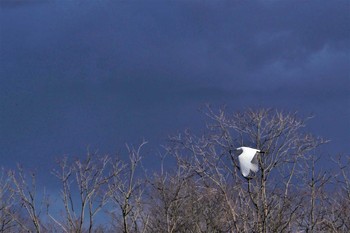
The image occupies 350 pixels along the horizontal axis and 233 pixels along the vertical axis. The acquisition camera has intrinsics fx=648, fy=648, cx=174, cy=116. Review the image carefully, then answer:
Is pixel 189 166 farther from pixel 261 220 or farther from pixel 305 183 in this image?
pixel 305 183

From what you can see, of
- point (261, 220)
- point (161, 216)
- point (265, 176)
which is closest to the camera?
point (261, 220)

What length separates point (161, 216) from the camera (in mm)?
24188

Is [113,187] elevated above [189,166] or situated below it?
above

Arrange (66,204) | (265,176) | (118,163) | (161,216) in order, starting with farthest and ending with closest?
(161,216) < (118,163) < (66,204) < (265,176)

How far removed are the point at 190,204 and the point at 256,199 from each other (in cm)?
856

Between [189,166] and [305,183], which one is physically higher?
[305,183]

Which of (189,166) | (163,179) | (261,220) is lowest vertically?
(261,220)

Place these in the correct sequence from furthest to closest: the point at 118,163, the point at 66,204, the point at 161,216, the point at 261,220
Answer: the point at 161,216, the point at 118,163, the point at 66,204, the point at 261,220

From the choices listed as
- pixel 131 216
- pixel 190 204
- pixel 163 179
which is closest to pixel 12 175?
pixel 131 216

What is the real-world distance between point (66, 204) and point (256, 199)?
5719mm

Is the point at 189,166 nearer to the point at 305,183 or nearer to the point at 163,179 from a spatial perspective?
the point at 305,183

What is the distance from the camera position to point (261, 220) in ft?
43.4

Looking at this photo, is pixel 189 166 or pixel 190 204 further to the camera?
pixel 190 204

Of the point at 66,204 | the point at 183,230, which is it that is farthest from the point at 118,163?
the point at 183,230
